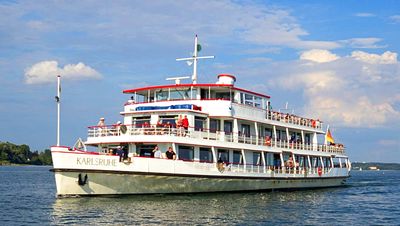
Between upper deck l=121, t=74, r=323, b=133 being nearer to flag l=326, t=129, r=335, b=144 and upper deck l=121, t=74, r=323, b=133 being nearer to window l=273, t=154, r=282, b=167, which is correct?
window l=273, t=154, r=282, b=167

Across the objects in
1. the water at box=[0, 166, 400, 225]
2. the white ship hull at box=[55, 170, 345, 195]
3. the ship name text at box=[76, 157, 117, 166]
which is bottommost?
the water at box=[0, 166, 400, 225]

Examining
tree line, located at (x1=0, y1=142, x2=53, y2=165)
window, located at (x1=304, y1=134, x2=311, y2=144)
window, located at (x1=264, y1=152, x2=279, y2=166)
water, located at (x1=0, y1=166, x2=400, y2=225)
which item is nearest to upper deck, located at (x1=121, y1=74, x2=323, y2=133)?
window, located at (x1=264, y1=152, x2=279, y2=166)

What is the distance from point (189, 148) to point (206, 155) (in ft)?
4.78

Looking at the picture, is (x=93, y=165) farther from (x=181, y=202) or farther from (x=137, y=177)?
(x=181, y=202)

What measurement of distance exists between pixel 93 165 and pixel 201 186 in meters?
6.18

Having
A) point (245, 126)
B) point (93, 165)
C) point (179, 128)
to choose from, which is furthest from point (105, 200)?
point (245, 126)

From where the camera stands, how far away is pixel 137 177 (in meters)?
26.0

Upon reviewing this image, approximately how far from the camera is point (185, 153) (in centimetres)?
2842

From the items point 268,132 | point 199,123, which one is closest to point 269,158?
point 268,132

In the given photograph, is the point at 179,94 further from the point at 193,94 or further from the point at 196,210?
the point at 196,210

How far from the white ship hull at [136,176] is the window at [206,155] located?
0.75 metres

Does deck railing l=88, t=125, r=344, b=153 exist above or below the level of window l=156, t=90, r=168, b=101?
below

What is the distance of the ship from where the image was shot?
83.0 feet

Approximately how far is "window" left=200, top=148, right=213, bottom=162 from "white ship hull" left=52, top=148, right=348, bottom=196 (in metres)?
0.75
